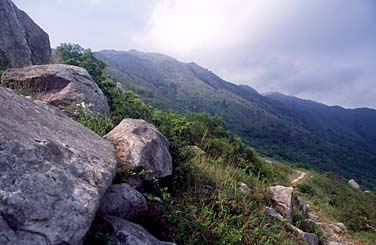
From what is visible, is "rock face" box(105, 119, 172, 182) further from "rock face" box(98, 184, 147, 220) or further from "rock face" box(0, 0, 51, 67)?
"rock face" box(0, 0, 51, 67)

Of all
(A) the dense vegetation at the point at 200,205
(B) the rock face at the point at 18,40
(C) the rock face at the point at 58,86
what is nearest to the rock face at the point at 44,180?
(A) the dense vegetation at the point at 200,205

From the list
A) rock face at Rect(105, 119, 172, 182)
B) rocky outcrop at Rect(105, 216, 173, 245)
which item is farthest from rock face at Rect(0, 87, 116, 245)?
rock face at Rect(105, 119, 172, 182)

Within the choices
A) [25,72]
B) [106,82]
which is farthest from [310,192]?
[25,72]

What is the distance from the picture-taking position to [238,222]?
6121 mm

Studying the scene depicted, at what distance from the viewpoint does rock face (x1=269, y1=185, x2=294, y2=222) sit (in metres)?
8.96

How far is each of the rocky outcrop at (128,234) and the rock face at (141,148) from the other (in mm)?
1314

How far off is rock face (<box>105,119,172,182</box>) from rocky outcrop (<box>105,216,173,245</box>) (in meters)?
1.31

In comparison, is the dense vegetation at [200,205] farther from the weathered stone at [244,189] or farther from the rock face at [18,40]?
the rock face at [18,40]

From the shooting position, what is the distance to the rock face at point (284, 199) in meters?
8.96

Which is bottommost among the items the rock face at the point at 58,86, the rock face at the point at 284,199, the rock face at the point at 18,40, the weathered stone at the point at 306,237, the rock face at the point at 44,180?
the weathered stone at the point at 306,237

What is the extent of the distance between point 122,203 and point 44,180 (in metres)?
1.40

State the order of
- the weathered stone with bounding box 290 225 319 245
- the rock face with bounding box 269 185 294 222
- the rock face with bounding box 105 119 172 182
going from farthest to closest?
the rock face with bounding box 269 185 294 222, the weathered stone with bounding box 290 225 319 245, the rock face with bounding box 105 119 172 182

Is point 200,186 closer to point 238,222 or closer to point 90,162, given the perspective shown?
point 238,222

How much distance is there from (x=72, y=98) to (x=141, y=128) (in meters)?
2.52
